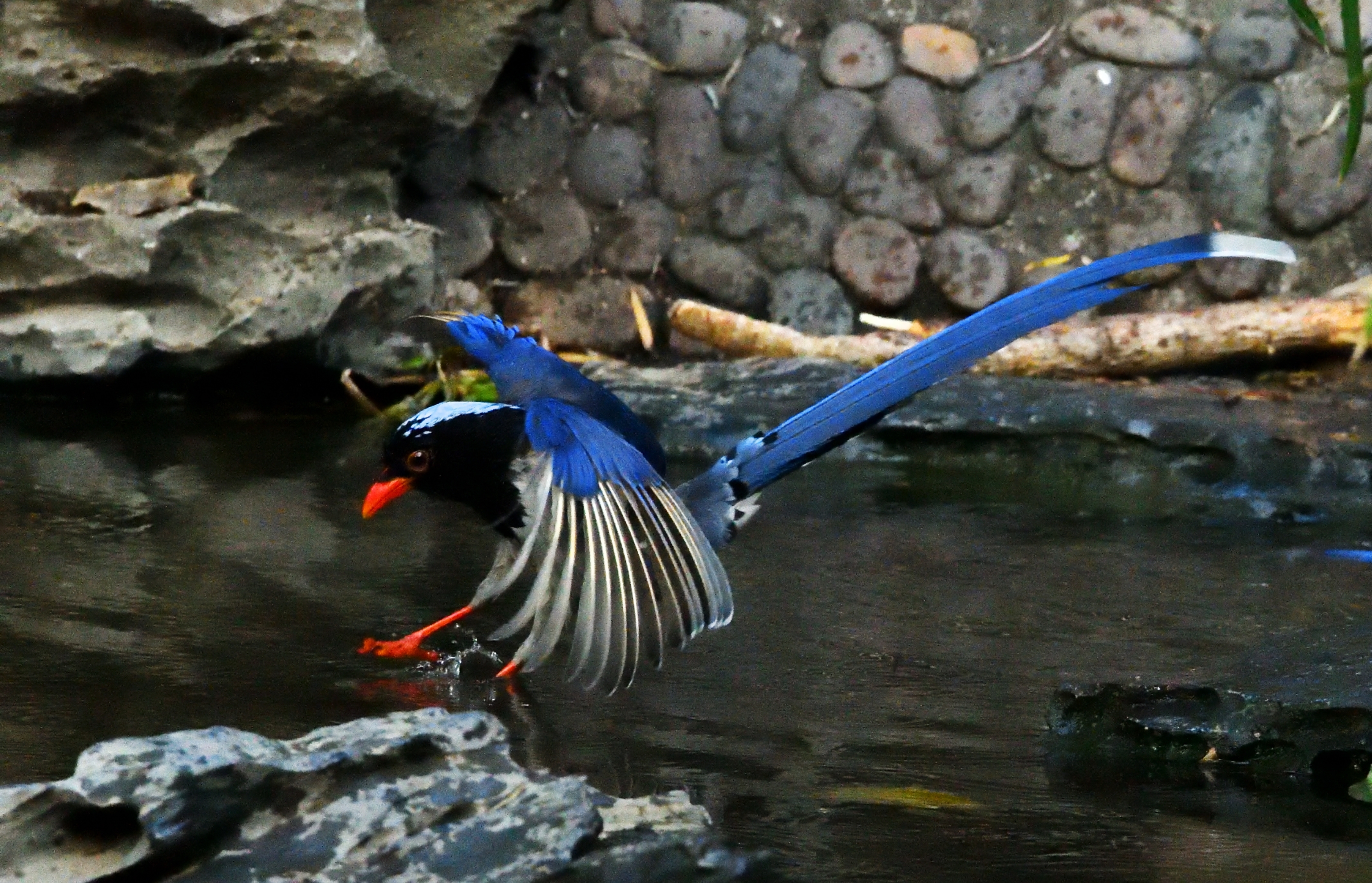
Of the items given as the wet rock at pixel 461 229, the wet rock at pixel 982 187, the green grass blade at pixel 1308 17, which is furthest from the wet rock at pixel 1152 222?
the green grass blade at pixel 1308 17

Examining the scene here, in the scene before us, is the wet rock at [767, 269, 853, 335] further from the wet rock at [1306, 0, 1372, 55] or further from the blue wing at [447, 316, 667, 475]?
the blue wing at [447, 316, 667, 475]

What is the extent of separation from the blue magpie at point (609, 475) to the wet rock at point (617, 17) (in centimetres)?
369

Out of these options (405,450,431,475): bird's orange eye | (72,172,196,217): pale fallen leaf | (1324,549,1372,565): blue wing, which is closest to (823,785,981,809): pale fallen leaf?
(405,450,431,475): bird's orange eye

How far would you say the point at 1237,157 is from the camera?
6.78 m

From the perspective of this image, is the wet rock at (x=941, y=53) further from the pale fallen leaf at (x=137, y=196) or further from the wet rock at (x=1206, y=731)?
the wet rock at (x=1206, y=731)

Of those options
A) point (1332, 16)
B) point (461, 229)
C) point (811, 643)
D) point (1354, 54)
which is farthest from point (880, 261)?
point (1354, 54)

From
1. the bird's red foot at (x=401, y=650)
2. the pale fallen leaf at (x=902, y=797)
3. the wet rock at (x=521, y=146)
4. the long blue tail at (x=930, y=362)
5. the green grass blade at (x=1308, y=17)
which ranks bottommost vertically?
the pale fallen leaf at (x=902, y=797)

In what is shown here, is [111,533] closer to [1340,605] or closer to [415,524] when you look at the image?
[415,524]

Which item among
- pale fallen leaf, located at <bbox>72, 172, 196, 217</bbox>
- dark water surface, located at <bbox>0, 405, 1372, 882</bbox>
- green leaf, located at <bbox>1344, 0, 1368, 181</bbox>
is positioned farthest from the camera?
pale fallen leaf, located at <bbox>72, 172, 196, 217</bbox>

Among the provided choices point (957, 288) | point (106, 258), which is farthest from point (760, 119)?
point (106, 258)

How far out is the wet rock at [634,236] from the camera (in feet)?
22.6

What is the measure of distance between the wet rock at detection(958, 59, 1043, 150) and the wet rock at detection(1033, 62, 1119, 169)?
0.21 feet

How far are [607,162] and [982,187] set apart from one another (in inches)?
61.2

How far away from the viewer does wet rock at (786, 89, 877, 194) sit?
22.5 feet
